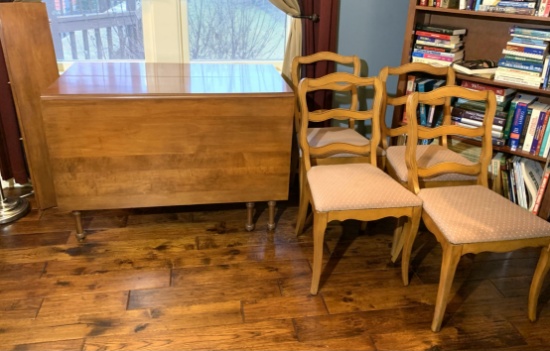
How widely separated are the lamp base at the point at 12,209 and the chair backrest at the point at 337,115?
1598 mm

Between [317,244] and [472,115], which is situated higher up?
[472,115]

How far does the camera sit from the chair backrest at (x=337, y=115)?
211cm

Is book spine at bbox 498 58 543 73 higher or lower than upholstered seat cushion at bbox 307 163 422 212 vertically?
higher

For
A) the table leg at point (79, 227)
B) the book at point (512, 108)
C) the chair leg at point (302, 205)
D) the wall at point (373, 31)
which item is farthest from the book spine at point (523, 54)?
the table leg at point (79, 227)

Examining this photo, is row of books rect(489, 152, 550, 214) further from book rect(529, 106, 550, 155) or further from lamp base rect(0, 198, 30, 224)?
lamp base rect(0, 198, 30, 224)

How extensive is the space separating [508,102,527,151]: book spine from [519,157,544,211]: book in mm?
112

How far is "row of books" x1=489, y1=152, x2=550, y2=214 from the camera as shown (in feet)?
7.98

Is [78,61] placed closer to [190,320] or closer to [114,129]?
[114,129]

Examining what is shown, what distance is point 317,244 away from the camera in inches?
77.6

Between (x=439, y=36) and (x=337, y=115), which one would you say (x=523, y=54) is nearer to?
(x=439, y=36)

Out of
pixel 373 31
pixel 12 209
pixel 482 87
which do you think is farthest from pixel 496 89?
pixel 12 209

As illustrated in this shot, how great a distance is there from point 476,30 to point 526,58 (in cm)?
41

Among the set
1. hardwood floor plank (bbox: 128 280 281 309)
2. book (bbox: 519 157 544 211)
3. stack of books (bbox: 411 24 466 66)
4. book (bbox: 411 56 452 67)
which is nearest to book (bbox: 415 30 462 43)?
stack of books (bbox: 411 24 466 66)

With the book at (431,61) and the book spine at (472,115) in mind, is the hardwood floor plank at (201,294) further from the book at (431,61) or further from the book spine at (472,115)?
the book at (431,61)
